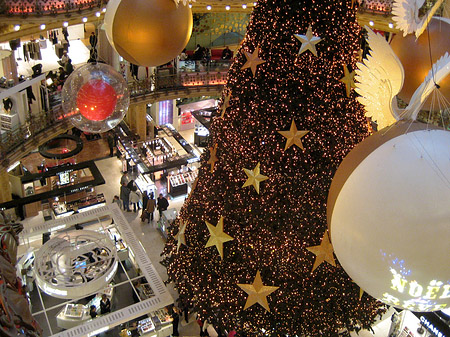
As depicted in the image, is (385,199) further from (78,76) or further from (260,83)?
(78,76)

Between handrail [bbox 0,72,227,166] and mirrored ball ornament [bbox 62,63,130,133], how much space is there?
7.22m

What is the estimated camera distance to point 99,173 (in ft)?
40.6

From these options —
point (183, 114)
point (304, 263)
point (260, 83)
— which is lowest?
point (183, 114)

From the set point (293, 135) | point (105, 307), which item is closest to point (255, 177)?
point (293, 135)

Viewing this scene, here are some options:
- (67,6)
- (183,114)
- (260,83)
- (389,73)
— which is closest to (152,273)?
(260,83)

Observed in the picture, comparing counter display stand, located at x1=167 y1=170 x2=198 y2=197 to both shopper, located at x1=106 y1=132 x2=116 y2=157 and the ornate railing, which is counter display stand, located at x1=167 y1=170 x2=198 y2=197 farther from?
the ornate railing

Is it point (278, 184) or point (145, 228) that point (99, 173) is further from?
point (278, 184)

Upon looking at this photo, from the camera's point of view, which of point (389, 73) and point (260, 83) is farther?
point (260, 83)

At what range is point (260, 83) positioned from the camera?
6180 millimetres

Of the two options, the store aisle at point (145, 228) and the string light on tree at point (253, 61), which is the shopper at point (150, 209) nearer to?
the store aisle at point (145, 228)

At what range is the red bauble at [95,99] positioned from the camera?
680 centimetres

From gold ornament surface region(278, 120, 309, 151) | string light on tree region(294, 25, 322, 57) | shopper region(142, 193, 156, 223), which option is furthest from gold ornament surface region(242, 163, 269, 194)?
shopper region(142, 193, 156, 223)

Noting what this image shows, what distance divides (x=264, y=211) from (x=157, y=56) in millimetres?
2328

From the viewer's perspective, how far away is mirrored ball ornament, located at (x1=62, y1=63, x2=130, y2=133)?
268 inches
